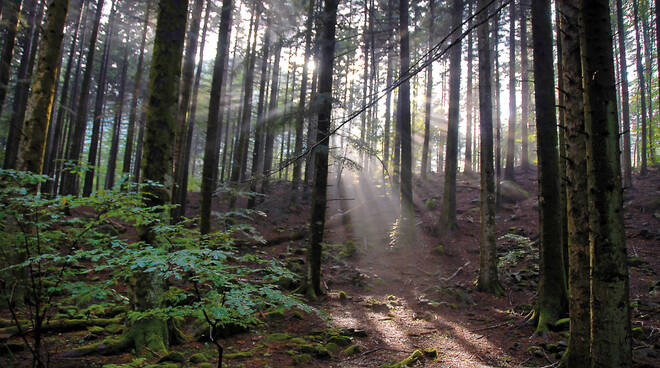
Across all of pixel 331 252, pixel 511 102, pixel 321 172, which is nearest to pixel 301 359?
pixel 321 172

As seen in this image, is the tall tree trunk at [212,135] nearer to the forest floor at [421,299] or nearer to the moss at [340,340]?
the forest floor at [421,299]

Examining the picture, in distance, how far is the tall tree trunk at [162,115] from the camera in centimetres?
486

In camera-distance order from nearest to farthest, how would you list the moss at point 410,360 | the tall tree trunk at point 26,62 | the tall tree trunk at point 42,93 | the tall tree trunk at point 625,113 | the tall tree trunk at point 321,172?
the moss at point 410,360, the tall tree trunk at point 42,93, the tall tree trunk at point 321,172, the tall tree trunk at point 26,62, the tall tree trunk at point 625,113

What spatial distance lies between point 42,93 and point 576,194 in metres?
9.34

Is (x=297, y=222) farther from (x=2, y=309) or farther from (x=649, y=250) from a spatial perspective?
(x=649, y=250)

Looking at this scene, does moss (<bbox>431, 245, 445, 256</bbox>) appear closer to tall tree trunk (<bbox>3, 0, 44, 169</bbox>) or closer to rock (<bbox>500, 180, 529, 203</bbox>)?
rock (<bbox>500, 180, 529, 203</bbox>)

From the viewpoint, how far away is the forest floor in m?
5.21

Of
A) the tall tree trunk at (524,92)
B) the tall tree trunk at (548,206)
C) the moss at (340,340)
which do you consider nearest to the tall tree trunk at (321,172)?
the moss at (340,340)

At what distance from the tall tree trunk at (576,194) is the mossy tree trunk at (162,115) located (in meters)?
5.62

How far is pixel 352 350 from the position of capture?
18.2ft

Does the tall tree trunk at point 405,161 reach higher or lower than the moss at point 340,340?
higher

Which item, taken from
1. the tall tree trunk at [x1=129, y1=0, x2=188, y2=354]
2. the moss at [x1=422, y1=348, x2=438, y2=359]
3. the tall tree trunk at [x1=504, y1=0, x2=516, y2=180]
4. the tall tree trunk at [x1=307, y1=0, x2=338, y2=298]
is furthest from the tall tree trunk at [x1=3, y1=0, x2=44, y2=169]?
the tall tree trunk at [x1=504, y1=0, x2=516, y2=180]

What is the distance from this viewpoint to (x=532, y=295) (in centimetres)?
841

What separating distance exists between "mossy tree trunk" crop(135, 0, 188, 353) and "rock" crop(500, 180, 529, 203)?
17536mm
